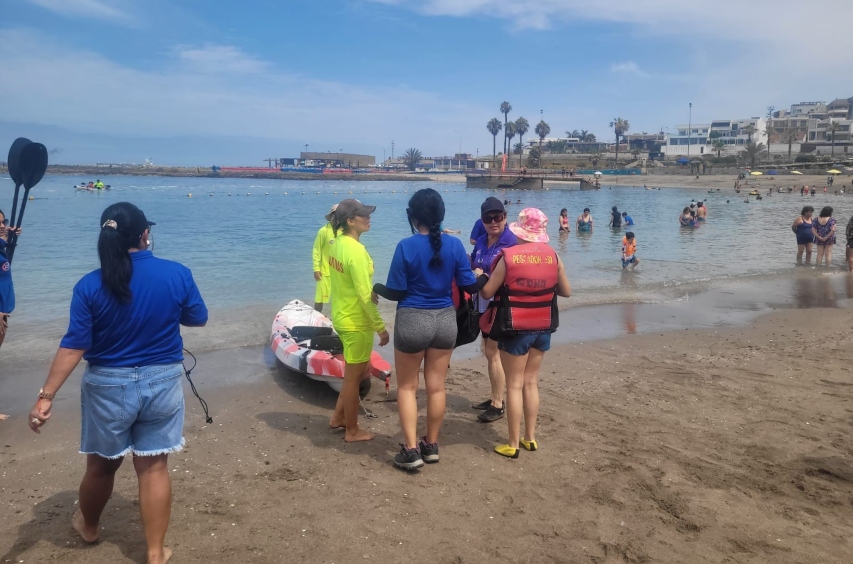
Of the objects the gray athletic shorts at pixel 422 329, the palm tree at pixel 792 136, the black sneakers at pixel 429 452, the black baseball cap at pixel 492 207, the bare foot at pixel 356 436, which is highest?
the palm tree at pixel 792 136

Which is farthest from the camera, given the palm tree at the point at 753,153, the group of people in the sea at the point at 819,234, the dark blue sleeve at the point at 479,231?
the palm tree at the point at 753,153

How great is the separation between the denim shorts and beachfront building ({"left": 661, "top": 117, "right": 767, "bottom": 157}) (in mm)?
129162

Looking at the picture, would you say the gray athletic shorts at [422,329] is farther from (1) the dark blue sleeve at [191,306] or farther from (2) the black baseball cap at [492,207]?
(1) the dark blue sleeve at [191,306]

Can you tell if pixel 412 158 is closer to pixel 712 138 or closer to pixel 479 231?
pixel 712 138

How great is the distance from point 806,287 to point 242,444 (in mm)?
12380

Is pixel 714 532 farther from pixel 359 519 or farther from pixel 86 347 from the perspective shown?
pixel 86 347

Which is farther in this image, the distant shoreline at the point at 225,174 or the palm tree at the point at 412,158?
the palm tree at the point at 412,158

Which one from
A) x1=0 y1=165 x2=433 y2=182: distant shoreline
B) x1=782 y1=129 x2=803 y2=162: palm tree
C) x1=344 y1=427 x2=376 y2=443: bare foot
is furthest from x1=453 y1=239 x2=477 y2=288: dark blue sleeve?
x1=0 y1=165 x2=433 y2=182: distant shoreline

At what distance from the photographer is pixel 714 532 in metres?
3.69

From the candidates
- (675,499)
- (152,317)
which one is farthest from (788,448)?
(152,317)

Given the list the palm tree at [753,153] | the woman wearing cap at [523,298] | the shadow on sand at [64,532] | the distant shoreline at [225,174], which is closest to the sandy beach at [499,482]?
the shadow on sand at [64,532]

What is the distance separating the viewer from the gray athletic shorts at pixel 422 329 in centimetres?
432

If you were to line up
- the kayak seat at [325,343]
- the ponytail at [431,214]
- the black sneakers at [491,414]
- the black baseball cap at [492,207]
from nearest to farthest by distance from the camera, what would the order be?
the ponytail at [431,214] < the black baseball cap at [492,207] < the black sneakers at [491,414] < the kayak seat at [325,343]

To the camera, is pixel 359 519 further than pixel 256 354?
No
